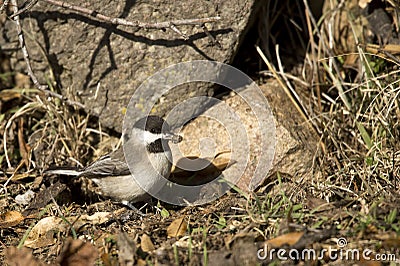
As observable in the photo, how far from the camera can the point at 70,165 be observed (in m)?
5.88

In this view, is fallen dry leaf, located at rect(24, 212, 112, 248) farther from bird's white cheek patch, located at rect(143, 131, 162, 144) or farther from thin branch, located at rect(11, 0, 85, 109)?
thin branch, located at rect(11, 0, 85, 109)

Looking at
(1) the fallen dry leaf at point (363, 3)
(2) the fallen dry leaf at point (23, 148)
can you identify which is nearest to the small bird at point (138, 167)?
(2) the fallen dry leaf at point (23, 148)

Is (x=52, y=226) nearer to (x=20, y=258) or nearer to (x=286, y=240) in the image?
(x=20, y=258)

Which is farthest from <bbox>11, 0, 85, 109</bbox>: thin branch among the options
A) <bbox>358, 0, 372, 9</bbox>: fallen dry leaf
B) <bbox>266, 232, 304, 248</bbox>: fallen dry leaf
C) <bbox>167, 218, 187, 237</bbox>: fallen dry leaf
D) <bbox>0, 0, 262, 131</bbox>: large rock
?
<bbox>358, 0, 372, 9</bbox>: fallen dry leaf

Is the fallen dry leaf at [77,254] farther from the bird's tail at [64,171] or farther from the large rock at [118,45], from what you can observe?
the large rock at [118,45]

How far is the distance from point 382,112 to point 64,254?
123 inches

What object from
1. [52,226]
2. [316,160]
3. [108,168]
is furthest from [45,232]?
[316,160]

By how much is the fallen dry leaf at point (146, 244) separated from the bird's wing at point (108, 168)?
118cm

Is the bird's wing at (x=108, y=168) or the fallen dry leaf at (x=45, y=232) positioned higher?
the bird's wing at (x=108, y=168)

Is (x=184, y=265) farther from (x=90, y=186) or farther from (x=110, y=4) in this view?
(x=110, y=4)

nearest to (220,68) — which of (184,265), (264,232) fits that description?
(264,232)

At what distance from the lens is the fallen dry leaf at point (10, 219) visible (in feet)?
16.1

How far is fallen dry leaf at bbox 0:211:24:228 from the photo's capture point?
194 inches

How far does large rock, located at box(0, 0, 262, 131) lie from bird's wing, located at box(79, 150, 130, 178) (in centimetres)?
53
